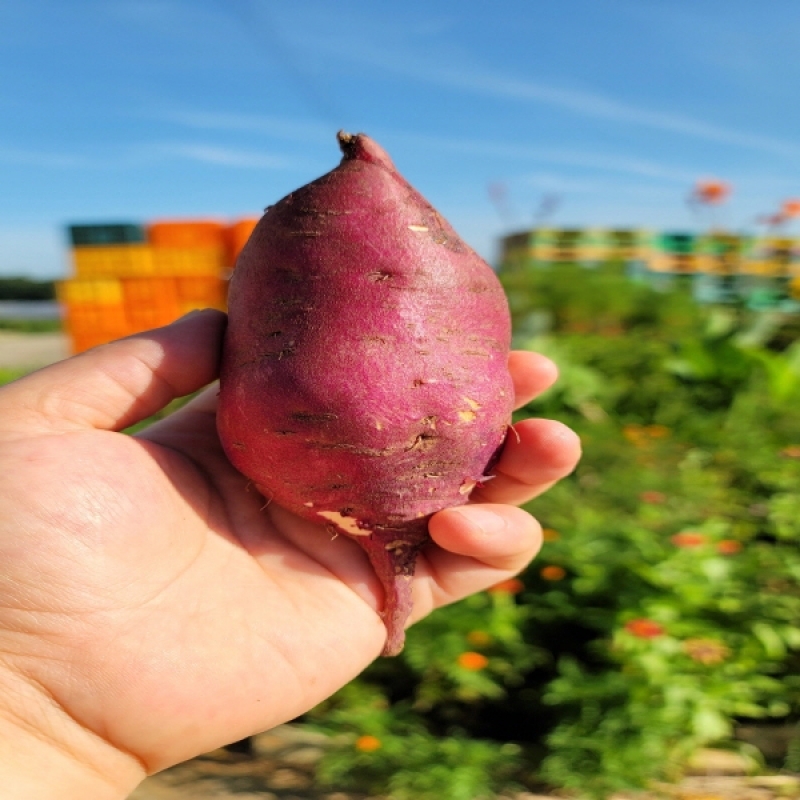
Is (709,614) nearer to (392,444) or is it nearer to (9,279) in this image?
(392,444)

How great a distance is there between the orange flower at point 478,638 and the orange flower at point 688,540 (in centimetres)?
86

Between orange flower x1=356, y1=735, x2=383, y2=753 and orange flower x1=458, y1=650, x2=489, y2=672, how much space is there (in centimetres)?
41

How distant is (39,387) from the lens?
173 centimetres

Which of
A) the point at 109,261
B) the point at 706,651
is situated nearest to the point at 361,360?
the point at 706,651

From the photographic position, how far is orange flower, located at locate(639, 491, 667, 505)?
10.7 ft

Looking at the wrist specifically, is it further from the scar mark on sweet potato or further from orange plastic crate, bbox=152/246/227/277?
orange plastic crate, bbox=152/246/227/277

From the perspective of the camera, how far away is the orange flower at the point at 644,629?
255cm

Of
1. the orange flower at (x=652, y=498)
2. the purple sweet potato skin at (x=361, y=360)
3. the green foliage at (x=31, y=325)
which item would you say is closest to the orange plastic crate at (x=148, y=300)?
the orange flower at (x=652, y=498)

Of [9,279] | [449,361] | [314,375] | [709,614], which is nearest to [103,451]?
[314,375]

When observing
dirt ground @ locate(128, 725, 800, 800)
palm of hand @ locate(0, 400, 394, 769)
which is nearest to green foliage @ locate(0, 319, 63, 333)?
dirt ground @ locate(128, 725, 800, 800)

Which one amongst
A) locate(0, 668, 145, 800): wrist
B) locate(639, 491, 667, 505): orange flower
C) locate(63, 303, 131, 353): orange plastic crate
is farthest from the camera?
locate(63, 303, 131, 353): orange plastic crate

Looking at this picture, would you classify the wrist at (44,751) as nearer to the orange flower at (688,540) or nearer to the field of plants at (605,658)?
the field of plants at (605,658)

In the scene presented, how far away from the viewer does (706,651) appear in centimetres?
265

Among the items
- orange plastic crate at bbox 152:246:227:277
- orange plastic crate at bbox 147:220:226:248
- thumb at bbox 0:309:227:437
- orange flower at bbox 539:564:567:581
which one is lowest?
orange flower at bbox 539:564:567:581
